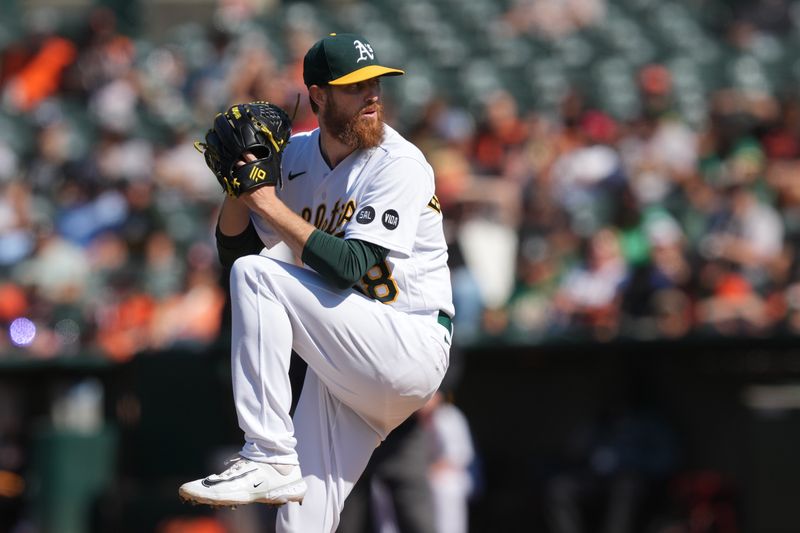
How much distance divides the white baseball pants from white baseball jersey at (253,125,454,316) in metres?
0.08

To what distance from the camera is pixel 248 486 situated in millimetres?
3643

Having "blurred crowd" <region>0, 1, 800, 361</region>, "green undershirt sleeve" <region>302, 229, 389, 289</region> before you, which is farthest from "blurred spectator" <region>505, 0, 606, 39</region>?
"green undershirt sleeve" <region>302, 229, 389, 289</region>

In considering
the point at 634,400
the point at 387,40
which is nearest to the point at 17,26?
the point at 387,40

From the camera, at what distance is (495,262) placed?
29.0ft

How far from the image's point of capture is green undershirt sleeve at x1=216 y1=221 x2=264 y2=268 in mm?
4172

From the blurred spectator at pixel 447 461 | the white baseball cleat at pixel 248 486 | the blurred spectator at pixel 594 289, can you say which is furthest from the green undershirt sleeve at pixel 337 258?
the blurred spectator at pixel 594 289

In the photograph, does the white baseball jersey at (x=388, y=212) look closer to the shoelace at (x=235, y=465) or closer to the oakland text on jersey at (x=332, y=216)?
the oakland text on jersey at (x=332, y=216)

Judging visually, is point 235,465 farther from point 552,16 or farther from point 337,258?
point 552,16

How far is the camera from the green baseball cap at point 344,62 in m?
3.87

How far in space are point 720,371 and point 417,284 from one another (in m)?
4.45

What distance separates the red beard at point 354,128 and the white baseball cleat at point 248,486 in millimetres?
972

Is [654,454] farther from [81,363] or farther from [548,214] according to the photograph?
[81,363]

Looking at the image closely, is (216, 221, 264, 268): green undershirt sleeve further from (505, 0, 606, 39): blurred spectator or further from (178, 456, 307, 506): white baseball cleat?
(505, 0, 606, 39): blurred spectator

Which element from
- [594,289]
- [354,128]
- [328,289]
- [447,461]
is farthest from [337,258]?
[594,289]
